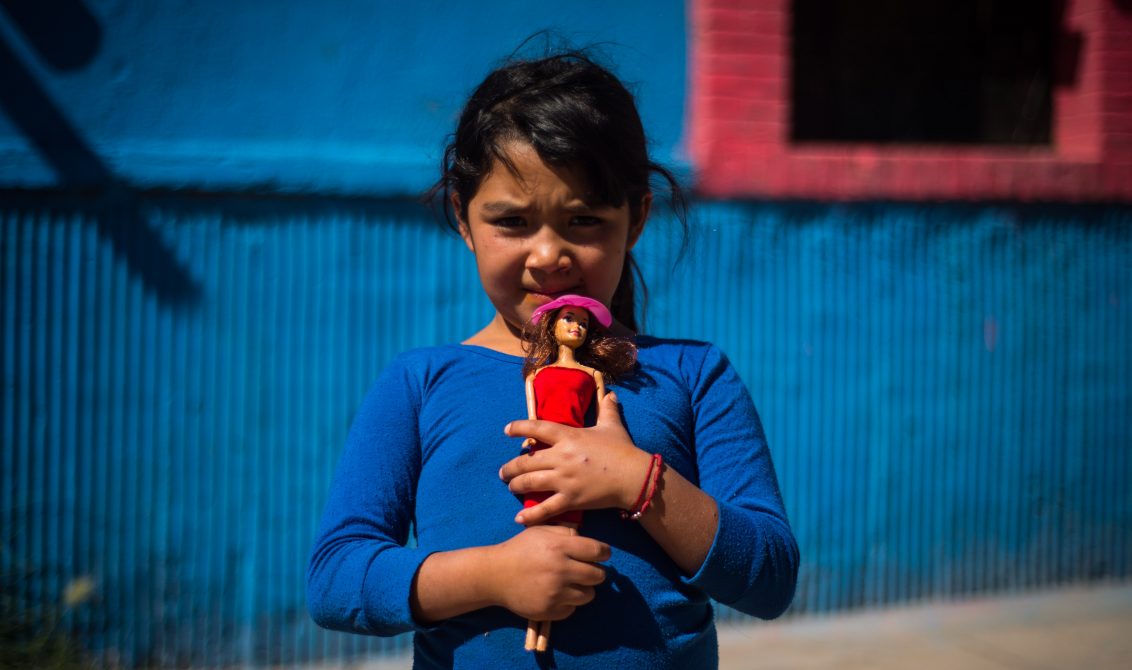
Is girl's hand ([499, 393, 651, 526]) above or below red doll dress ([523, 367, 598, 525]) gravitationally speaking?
→ below

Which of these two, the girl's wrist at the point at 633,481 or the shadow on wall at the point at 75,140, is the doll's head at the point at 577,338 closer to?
the girl's wrist at the point at 633,481

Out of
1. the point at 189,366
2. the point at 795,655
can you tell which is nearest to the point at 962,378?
the point at 795,655

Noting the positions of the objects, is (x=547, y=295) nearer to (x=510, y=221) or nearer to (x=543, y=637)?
(x=510, y=221)

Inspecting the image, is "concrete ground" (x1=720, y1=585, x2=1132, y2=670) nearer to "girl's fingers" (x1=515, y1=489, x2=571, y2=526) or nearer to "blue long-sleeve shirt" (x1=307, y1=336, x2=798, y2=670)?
"blue long-sleeve shirt" (x1=307, y1=336, x2=798, y2=670)

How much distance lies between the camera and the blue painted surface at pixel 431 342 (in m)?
3.62

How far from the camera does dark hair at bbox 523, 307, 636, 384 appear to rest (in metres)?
1.33

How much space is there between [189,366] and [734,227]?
2426mm

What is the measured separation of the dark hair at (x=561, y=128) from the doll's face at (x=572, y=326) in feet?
0.56

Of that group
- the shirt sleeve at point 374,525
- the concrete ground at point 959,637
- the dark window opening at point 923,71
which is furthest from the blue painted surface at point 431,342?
the shirt sleeve at point 374,525

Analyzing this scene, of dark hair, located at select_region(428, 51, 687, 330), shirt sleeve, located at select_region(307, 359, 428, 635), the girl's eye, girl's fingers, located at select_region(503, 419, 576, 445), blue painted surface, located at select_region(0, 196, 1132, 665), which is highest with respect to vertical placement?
dark hair, located at select_region(428, 51, 687, 330)

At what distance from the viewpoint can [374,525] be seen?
1312 millimetres

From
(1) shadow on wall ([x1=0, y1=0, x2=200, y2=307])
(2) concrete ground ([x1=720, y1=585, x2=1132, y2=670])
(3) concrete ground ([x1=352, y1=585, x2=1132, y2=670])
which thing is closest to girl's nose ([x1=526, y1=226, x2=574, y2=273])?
(1) shadow on wall ([x1=0, y1=0, x2=200, y2=307])

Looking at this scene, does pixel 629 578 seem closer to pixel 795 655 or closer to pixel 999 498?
pixel 795 655

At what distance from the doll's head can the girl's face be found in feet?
0.17
